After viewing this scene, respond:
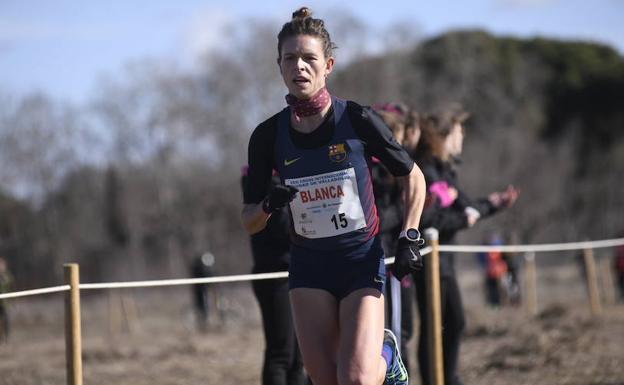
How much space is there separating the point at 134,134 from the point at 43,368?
95.0 feet

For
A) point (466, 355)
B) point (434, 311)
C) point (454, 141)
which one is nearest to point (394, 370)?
point (434, 311)

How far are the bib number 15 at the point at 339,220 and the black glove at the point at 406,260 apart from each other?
0.29 m

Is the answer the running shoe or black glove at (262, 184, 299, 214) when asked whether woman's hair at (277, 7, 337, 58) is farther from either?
the running shoe

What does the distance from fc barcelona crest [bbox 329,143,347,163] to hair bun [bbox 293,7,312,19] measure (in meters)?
0.66

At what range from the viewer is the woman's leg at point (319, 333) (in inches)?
180

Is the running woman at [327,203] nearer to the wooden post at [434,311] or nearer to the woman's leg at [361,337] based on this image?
the woman's leg at [361,337]

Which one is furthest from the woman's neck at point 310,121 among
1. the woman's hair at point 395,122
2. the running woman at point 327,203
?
the woman's hair at point 395,122

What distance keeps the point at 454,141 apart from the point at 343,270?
2825 millimetres

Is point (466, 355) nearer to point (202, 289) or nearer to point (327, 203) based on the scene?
point (327, 203)

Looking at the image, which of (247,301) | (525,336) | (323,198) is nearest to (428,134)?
(323,198)

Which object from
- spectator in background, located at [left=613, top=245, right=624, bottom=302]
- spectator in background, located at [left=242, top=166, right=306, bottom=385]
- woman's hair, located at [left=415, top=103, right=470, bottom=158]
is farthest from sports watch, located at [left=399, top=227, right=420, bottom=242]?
spectator in background, located at [left=613, top=245, right=624, bottom=302]

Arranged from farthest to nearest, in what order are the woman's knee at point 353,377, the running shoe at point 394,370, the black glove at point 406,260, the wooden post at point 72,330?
the wooden post at point 72,330 < the running shoe at point 394,370 < the black glove at point 406,260 < the woman's knee at point 353,377

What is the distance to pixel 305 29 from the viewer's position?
460cm

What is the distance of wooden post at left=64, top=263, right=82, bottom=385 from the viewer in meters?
5.23
